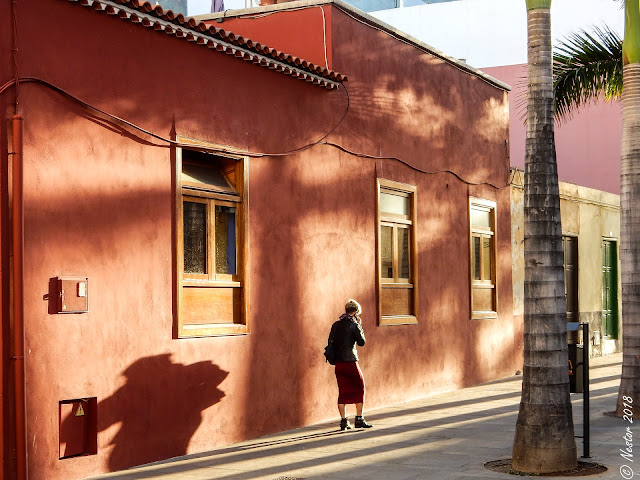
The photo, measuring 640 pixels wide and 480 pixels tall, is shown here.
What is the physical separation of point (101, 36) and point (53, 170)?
1.51 meters

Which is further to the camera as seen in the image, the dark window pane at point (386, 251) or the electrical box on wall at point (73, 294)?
the dark window pane at point (386, 251)

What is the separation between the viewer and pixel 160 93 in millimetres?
10484

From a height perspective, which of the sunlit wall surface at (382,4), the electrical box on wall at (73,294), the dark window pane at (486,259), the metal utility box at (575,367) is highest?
the sunlit wall surface at (382,4)

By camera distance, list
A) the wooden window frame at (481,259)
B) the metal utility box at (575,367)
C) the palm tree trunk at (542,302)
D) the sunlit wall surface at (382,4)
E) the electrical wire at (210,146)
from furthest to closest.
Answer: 1. the sunlit wall surface at (382,4)
2. the wooden window frame at (481,259)
3. the metal utility box at (575,367)
4. the palm tree trunk at (542,302)
5. the electrical wire at (210,146)

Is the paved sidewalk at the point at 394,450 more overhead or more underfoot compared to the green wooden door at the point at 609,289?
more underfoot

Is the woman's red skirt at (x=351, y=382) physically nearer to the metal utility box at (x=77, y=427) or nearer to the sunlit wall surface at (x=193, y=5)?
the metal utility box at (x=77, y=427)

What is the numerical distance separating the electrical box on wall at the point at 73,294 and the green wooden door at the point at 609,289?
19.1 meters

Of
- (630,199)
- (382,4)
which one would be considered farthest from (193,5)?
(630,199)

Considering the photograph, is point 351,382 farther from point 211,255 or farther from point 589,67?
point 589,67

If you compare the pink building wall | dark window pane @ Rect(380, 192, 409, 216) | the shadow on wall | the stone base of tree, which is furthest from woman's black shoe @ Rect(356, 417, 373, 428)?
the pink building wall

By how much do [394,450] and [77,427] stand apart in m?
3.44

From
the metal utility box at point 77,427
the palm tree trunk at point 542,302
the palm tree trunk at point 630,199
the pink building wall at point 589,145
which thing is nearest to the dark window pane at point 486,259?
the palm tree trunk at point 630,199

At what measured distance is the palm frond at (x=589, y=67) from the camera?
51.0 ft

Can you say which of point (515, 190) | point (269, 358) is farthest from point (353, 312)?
point (515, 190)
